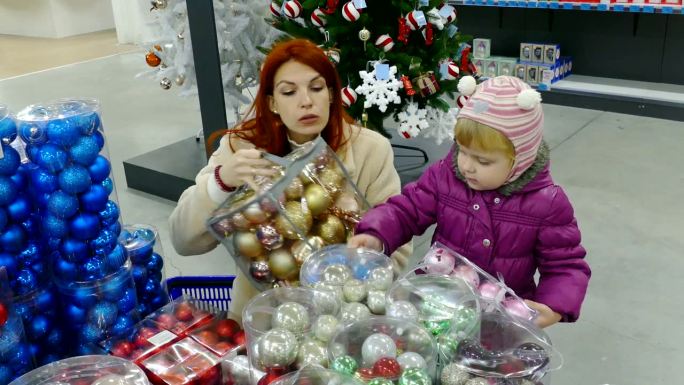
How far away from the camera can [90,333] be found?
145 cm

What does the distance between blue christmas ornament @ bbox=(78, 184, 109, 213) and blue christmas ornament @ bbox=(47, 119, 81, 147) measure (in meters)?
0.10

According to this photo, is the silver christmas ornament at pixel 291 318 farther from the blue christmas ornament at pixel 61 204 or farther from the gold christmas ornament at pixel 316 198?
the blue christmas ornament at pixel 61 204

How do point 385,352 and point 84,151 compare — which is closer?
point 385,352

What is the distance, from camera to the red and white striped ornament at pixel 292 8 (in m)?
3.24

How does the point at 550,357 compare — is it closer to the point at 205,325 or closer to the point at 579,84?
the point at 205,325

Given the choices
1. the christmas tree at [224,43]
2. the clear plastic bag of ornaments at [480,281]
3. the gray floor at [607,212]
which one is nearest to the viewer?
the clear plastic bag of ornaments at [480,281]

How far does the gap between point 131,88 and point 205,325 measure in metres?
5.41

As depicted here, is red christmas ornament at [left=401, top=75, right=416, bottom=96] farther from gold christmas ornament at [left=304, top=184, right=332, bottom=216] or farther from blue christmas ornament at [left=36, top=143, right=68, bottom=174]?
blue christmas ornament at [left=36, top=143, right=68, bottom=174]

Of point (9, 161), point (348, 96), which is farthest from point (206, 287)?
point (348, 96)

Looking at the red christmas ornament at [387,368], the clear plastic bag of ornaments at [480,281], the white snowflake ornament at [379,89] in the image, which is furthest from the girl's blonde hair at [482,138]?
the white snowflake ornament at [379,89]

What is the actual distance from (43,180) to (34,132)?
0.32ft

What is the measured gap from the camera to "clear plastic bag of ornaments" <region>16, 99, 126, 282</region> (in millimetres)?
1356

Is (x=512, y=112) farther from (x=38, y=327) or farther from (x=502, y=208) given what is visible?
(x=38, y=327)

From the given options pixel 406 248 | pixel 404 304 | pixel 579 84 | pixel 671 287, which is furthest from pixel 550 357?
pixel 579 84
